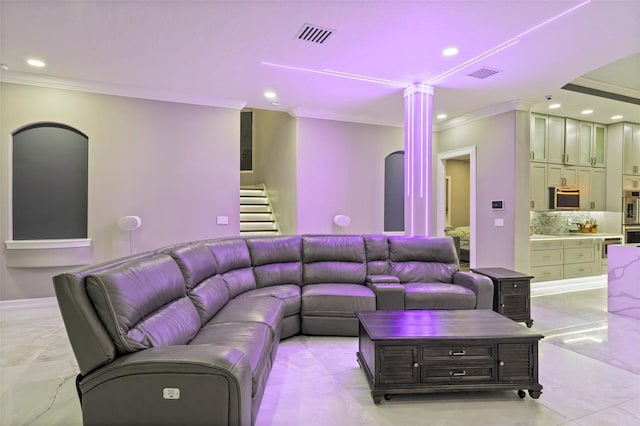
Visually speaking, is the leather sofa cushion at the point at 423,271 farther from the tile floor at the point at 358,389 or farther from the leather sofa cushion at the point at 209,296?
the leather sofa cushion at the point at 209,296

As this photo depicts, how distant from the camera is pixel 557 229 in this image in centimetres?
666

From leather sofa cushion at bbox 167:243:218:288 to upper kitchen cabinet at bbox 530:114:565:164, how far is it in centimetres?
549

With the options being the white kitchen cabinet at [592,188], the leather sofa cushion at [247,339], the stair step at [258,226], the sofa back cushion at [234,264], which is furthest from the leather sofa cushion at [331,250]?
the white kitchen cabinet at [592,188]

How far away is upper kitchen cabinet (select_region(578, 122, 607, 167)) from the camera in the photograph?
20.8 feet

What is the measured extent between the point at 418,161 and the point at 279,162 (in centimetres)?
296

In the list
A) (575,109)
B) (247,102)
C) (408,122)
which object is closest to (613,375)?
(408,122)

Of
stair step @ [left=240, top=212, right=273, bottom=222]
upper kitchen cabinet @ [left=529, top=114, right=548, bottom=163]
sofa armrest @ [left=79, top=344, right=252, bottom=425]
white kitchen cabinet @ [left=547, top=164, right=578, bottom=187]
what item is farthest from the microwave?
sofa armrest @ [left=79, top=344, right=252, bottom=425]

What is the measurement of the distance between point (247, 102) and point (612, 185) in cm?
679

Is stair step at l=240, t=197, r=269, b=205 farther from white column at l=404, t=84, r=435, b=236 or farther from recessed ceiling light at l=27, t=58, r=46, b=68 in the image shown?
recessed ceiling light at l=27, t=58, r=46, b=68

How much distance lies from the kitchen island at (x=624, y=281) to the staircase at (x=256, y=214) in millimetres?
5064

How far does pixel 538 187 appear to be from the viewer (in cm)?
588

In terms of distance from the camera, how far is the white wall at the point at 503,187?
204 inches

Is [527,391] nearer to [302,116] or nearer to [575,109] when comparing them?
[302,116]

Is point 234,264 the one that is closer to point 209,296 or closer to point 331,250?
point 209,296
